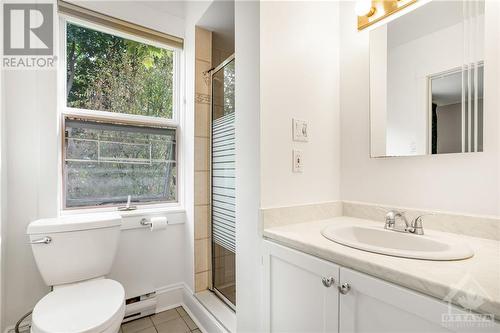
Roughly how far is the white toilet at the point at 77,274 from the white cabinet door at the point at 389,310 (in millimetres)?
1059

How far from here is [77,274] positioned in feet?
4.87

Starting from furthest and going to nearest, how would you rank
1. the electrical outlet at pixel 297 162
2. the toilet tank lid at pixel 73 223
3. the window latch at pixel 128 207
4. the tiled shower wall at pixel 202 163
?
the tiled shower wall at pixel 202 163, the window latch at pixel 128 207, the toilet tank lid at pixel 73 223, the electrical outlet at pixel 297 162

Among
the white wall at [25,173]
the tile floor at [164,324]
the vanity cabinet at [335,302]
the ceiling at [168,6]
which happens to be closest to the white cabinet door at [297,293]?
the vanity cabinet at [335,302]

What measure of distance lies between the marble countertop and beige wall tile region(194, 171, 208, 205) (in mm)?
1106

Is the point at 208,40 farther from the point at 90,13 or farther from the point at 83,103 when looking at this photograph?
the point at 83,103

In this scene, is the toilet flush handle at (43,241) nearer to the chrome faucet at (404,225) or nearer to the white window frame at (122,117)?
the white window frame at (122,117)

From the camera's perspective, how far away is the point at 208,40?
2.08 metres

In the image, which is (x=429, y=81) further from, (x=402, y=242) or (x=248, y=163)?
(x=248, y=163)

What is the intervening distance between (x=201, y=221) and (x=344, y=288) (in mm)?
1396

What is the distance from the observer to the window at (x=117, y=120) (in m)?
1.77

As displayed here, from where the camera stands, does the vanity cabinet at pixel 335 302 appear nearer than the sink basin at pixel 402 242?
Yes

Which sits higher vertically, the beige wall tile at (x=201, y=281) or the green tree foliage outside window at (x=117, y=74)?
the green tree foliage outside window at (x=117, y=74)

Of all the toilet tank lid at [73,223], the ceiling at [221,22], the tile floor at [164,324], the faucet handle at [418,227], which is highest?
the ceiling at [221,22]

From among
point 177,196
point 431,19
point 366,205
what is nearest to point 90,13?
point 177,196
